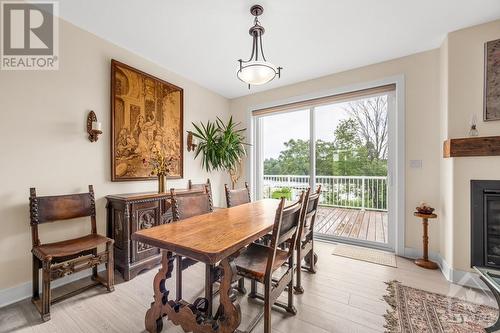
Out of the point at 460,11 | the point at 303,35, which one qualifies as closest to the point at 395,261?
the point at 460,11

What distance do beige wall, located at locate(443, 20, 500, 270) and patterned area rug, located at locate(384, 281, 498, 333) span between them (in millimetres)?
543

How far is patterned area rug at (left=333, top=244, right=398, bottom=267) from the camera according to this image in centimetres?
264

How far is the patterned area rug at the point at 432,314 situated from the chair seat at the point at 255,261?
0.90 meters

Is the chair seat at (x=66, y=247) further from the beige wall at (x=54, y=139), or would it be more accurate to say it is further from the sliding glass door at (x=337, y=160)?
the sliding glass door at (x=337, y=160)

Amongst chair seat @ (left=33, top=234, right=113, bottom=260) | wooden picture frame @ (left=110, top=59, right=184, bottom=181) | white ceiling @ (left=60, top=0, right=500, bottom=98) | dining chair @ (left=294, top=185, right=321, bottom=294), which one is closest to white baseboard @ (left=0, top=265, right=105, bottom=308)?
chair seat @ (left=33, top=234, right=113, bottom=260)

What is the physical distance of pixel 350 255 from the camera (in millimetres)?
2836

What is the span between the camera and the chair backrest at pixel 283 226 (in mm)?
1293

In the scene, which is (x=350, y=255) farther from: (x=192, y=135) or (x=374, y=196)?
(x=192, y=135)

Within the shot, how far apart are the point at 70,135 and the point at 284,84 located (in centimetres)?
306

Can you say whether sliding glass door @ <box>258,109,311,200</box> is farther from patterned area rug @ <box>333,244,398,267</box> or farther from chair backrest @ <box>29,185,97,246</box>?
chair backrest @ <box>29,185,97,246</box>

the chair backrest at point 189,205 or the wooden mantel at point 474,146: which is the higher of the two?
the wooden mantel at point 474,146

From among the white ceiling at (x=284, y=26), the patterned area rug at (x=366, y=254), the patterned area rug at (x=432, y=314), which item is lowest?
the patterned area rug at (x=366, y=254)

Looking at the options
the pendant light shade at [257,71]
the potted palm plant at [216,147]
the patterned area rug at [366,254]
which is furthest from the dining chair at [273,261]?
the potted palm plant at [216,147]

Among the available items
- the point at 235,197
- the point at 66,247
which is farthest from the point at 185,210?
the point at 66,247
